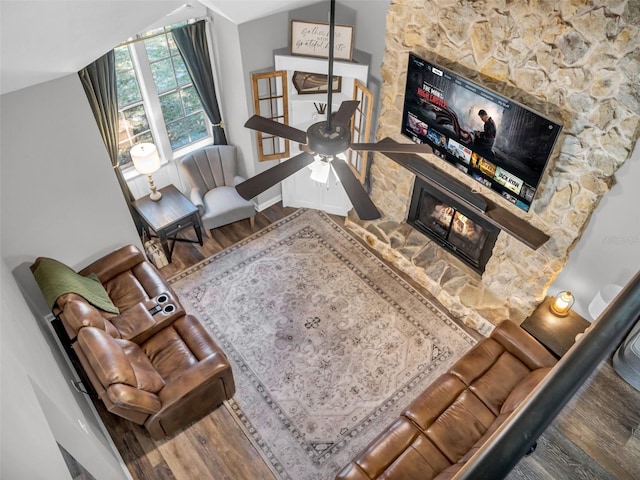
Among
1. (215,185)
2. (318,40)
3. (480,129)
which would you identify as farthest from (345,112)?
(215,185)

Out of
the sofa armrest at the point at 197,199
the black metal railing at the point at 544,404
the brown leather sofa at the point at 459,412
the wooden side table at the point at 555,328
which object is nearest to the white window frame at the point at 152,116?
the sofa armrest at the point at 197,199

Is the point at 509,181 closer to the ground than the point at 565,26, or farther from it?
closer to the ground

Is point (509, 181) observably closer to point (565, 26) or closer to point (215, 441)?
point (565, 26)

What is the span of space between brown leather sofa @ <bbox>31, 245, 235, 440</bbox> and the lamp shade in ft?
2.66

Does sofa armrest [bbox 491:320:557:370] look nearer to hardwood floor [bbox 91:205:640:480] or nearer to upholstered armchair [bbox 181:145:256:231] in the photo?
hardwood floor [bbox 91:205:640:480]

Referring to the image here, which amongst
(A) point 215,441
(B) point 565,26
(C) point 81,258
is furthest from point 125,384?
(B) point 565,26

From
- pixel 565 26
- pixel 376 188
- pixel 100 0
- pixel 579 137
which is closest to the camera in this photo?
pixel 100 0

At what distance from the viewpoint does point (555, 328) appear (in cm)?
421

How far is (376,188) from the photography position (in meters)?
5.56

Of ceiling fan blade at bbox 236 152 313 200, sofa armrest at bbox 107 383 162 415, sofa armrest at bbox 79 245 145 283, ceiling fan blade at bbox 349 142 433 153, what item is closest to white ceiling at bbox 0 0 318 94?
ceiling fan blade at bbox 236 152 313 200

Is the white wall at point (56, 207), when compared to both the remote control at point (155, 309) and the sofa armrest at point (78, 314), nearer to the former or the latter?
the sofa armrest at point (78, 314)

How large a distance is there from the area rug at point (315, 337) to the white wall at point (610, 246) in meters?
1.16

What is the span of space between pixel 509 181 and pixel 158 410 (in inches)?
128

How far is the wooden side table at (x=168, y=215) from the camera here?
5.04 meters
